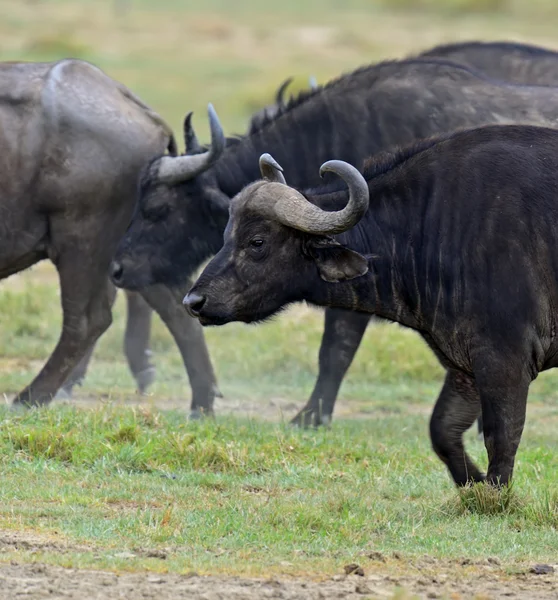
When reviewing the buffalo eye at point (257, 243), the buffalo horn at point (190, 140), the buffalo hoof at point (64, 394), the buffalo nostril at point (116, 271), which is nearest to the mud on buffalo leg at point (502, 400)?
the buffalo eye at point (257, 243)

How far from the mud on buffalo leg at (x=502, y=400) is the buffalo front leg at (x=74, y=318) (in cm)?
358

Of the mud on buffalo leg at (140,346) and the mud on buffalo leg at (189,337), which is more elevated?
the mud on buffalo leg at (189,337)

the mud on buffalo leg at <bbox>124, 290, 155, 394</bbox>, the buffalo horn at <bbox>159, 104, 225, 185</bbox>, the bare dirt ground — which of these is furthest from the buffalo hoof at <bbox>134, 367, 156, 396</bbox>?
the bare dirt ground

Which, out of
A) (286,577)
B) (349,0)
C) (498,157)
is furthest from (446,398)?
(349,0)

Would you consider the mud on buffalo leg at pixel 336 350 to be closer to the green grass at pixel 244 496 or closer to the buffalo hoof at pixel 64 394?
the green grass at pixel 244 496

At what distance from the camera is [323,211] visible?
21.0 ft

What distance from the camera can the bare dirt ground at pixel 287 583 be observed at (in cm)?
471

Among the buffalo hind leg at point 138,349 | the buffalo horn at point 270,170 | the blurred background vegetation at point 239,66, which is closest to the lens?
the buffalo horn at point 270,170

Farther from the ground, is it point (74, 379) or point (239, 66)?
point (74, 379)

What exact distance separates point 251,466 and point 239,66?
28.1m

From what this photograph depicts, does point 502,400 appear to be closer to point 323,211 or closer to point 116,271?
point 323,211

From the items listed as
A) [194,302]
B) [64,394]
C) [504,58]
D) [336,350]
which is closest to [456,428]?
[194,302]

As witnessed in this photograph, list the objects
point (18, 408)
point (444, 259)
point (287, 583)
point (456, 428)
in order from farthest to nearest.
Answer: point (18, 408), point (456, 428), point (444, 259), point (287, 583)

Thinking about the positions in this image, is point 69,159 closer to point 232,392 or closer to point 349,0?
point 232,392
